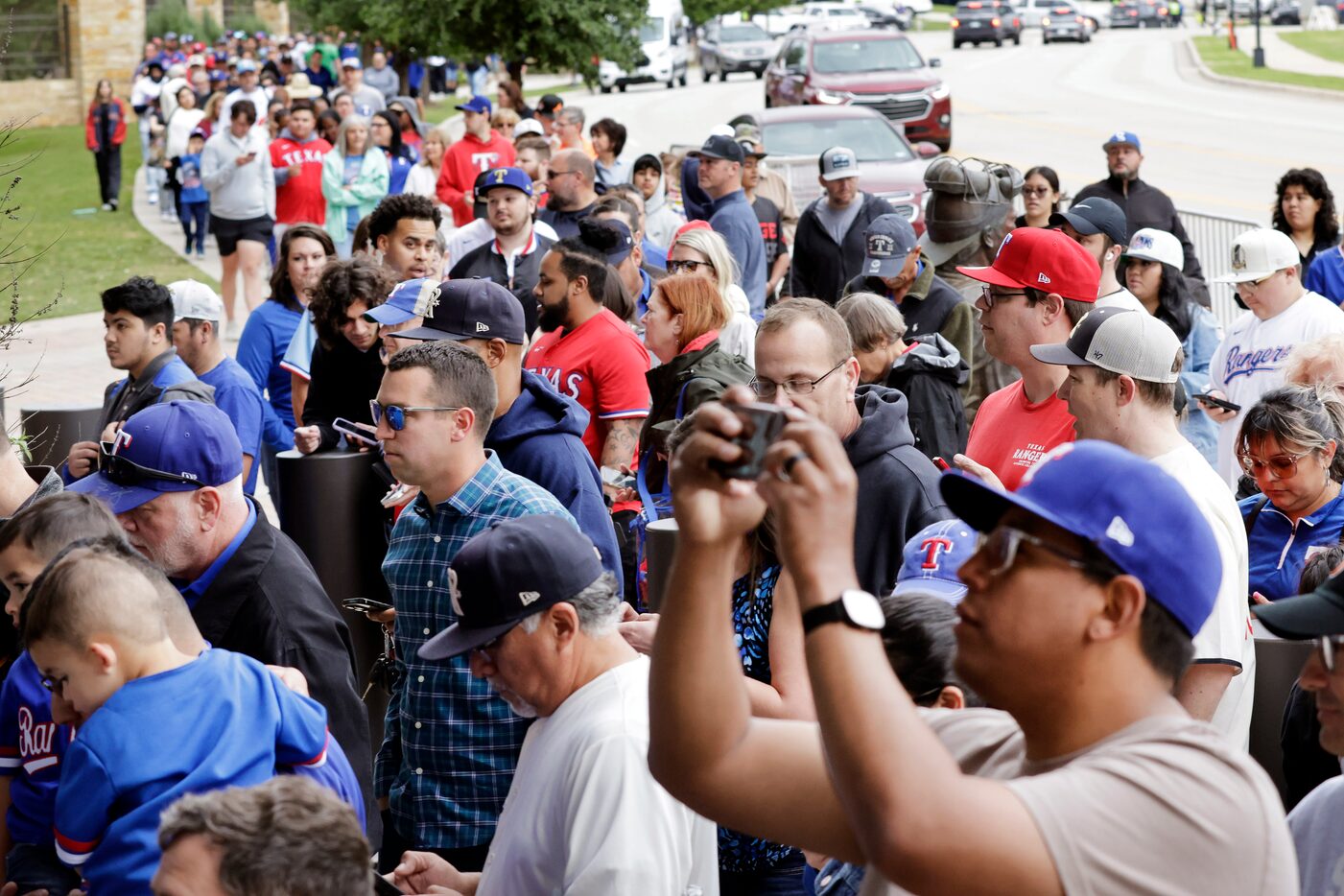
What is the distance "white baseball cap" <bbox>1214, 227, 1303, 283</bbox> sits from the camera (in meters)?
7.92

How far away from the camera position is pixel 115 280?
70.2 feet

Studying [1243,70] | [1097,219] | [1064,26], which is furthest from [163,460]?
[1064,26]

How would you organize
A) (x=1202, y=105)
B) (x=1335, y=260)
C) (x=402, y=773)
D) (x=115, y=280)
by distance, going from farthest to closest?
(x=1202, y=105) < (x=115, y=280) < (x=1335, y=260) < (x=402, y=773)

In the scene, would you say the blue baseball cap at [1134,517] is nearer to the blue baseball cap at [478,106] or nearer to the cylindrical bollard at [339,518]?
the cylindrical bollard at [339,518]

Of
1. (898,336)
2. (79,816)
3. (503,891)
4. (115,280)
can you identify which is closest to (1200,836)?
(503,891)

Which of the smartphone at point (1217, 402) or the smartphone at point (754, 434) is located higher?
the smartphone at point (754, 434)

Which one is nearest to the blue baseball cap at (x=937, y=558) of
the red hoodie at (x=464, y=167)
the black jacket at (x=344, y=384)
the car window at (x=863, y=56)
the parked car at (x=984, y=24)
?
the black jacket at (x=344, y=384)

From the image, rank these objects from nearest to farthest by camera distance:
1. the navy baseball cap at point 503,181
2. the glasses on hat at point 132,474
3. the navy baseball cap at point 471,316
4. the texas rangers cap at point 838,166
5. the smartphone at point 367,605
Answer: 1. the glasses on hat at point 132,474
2. the smartphone at point 367,605
3. the navy baseball cap at point 471,316
4. the navy baseball cap at point 503,181
5. the texas rangers cap at point 838,166

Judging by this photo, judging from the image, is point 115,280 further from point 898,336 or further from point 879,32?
point 898,336

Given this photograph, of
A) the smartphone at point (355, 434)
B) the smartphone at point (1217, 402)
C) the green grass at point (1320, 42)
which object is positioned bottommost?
the smartphone at point (1217, 402)

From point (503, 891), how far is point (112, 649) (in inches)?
40.2

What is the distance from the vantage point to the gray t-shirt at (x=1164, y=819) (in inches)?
79.3

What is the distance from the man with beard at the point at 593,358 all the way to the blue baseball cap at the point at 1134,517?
15.0 ft

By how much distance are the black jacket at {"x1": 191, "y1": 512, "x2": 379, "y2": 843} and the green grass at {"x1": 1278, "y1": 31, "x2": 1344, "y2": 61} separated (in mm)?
55914
